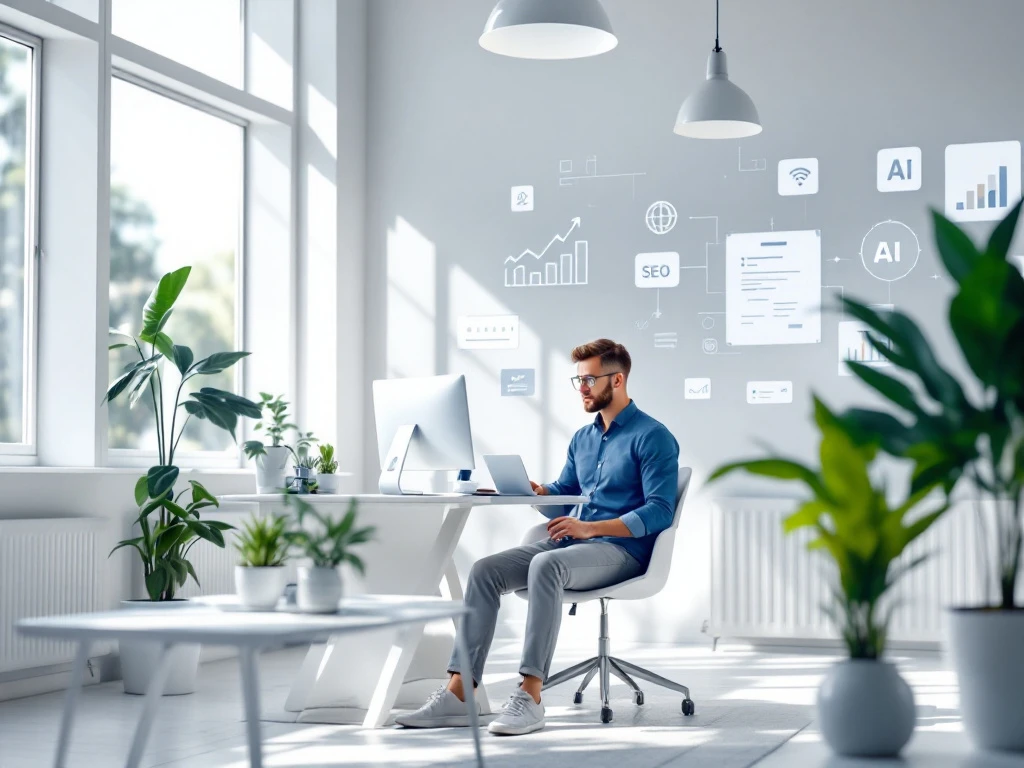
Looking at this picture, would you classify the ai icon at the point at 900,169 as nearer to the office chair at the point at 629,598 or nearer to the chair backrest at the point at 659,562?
the office chair at the point at 629,598

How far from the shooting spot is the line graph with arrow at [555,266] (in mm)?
6012

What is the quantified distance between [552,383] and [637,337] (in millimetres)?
463

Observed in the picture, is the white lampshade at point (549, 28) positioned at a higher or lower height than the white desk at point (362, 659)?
higher

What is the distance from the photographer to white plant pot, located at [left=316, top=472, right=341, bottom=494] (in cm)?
435

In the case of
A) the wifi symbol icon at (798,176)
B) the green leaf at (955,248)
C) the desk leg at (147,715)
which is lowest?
the desk leg at (147,715)

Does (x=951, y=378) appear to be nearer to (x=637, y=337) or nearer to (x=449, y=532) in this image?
(x=449, y=532)

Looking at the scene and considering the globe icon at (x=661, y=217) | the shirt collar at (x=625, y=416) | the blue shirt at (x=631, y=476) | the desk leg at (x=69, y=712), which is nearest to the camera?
the desk leg at (x=69, y=712)

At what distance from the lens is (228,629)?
218 cm

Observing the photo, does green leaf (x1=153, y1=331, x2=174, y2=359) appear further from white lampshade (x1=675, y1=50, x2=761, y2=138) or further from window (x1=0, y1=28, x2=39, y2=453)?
white lampshade (x1=675, y1=50, x2=761, y2=138)

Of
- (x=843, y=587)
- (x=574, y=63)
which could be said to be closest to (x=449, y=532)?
(x=843, y=587)

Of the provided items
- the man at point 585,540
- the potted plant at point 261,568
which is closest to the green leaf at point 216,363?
the man at point 585,540

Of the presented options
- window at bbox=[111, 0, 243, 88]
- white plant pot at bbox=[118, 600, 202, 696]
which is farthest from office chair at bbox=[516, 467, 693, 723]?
window at bbox=[111, 0, 243, 88]

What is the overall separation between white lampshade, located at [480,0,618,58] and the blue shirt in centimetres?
118

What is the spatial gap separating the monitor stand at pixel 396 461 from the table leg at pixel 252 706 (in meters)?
1.89
